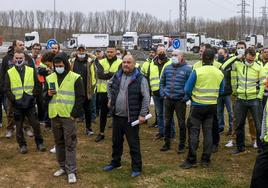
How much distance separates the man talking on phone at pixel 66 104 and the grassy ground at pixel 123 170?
0.48 metres

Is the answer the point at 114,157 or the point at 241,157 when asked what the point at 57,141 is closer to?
the point at 114,157

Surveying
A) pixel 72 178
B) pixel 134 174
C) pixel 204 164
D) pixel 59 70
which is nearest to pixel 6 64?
pixel 59 70

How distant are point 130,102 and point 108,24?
343 feet

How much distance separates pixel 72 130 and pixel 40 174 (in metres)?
1.04

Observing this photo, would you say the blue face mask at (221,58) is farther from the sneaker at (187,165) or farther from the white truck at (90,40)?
the white truck at (90,40)

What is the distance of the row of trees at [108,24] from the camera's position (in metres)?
103

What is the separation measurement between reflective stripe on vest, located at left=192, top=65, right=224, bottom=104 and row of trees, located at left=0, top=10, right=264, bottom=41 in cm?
9167

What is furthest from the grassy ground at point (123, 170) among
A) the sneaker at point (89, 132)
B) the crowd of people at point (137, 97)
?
the sneaker at point (89, 132)

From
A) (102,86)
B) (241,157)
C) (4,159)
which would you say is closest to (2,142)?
(4,159)

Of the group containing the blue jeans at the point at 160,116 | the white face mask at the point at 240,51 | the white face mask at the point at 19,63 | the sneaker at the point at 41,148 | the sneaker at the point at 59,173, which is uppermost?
the white face mask at the point at 240,51

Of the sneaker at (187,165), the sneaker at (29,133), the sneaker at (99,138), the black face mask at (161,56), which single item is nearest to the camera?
the sneaker at (187,165)

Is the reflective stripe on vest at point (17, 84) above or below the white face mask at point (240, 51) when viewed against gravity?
below

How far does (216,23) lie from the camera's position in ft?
366

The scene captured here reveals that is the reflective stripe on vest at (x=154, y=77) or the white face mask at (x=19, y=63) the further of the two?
the reflective stripe on vest at (x=154, y=77)
